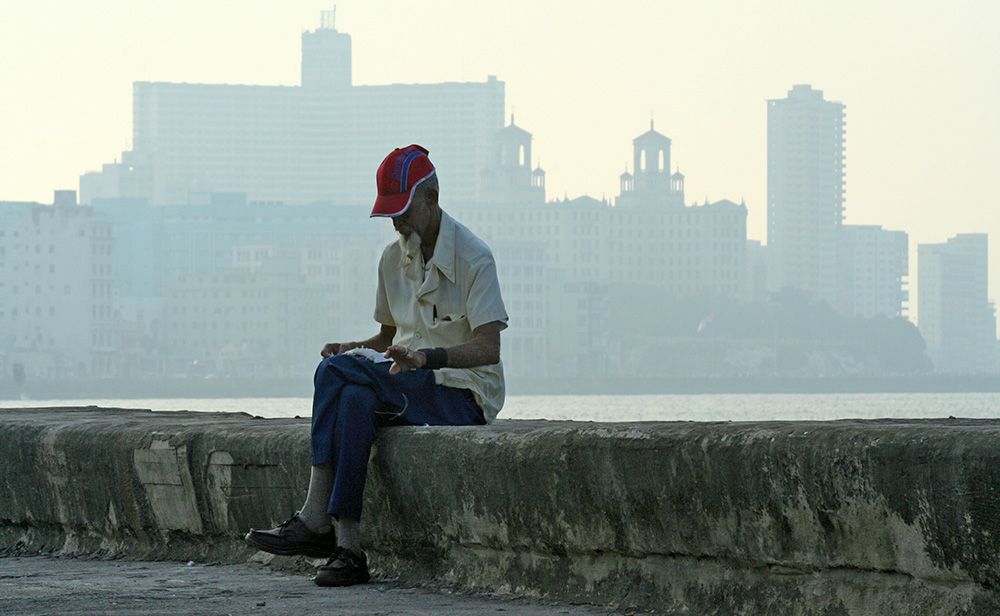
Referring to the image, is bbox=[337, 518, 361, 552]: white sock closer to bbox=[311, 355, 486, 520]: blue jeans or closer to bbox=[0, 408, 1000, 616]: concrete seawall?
bbox=[311, 355, 486, 520]: blue jeans

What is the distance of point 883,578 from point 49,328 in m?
119

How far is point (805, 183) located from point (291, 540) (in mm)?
185966

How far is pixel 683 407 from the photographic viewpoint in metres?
89.6

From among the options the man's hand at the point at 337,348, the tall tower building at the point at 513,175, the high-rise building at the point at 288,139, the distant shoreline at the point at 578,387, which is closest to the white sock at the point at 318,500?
the man's hand at the point at 337,348

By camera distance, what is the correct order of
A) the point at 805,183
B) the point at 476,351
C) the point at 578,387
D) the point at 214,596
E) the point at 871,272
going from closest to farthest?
the point at 214,596 < the point at 476,351 < the point at 578,387 < the point at 871,272 < the point at 805,183

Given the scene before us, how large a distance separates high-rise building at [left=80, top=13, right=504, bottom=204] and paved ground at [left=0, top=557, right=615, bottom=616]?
7058 inches

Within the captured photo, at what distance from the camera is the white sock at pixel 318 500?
377cm

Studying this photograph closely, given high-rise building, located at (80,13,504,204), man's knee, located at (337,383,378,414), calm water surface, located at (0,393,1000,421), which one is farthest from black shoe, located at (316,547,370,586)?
high-rise building, located at (80,13,504,204)

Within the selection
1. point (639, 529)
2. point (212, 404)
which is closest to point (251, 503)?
point (639, 529)

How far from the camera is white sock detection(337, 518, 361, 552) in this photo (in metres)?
3.74

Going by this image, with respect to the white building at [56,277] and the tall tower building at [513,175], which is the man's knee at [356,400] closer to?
the white building at [56,277]

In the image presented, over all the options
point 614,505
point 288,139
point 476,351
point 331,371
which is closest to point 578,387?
point 288,139

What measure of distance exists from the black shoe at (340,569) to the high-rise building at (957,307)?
151779 millimetres

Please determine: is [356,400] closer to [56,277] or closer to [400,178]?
[400,178]
